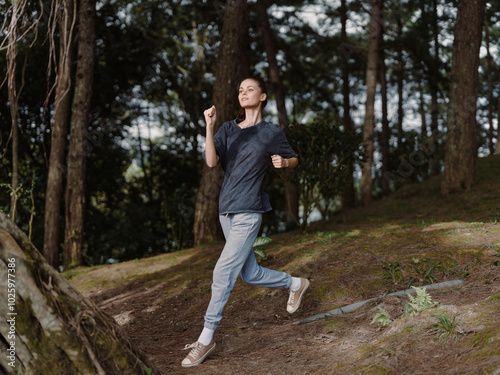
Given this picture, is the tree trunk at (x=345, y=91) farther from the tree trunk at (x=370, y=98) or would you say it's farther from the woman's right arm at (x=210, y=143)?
the woman's right arm at (x=210, y=143)

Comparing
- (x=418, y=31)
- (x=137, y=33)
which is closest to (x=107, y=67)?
(x=137, y=33)

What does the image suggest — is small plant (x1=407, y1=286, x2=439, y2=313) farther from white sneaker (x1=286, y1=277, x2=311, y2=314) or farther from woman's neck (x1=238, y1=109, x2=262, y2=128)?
Result: woman's neck (x1=238, y1=109, x2=262, y2=128)

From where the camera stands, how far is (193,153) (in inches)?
608

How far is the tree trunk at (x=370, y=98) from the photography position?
563 inches

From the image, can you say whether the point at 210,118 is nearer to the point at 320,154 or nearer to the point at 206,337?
the point at 206,337

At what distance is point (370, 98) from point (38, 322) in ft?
44.5

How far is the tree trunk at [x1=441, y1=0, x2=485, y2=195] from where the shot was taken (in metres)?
10.1

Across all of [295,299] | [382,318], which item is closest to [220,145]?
[295,299]

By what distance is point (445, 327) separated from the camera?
3.00 m

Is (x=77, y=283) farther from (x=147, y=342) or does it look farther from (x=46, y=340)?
(x=46, y=340)

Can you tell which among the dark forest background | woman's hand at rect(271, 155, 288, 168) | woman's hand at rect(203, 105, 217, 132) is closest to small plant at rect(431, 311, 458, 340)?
woman's hand at rect(271, 155, 288, 168)

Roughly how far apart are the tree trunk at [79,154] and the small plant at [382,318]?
6921 millimetres

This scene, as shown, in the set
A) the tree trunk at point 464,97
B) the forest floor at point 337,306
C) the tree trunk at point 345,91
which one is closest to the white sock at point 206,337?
the forest floor at point 337,306

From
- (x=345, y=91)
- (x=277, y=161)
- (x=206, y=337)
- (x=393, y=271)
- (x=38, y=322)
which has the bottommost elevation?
(x=206, y=337)
